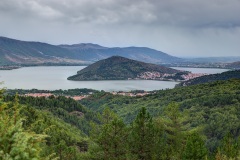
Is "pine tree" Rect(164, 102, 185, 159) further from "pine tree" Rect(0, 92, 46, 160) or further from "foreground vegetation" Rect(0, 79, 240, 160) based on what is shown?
"pine tree" Rect(0, 92, 46, 160)

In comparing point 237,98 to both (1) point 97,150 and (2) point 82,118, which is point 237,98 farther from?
(1) point 97,150

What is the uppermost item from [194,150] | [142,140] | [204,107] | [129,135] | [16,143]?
[16,143]

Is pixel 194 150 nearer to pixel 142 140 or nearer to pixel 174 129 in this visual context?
pixel 142 140

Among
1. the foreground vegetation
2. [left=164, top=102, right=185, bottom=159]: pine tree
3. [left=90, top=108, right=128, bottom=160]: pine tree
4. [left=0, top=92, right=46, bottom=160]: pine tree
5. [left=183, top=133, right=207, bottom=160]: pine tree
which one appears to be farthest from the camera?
[left=164, top=102, right=185, bottom=159]: pine tree

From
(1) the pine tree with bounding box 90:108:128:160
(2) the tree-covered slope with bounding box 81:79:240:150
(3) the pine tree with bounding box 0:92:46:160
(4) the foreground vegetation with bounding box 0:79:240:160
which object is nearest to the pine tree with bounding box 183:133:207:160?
(4) the foreground vegetation with bounding box 0:79:240:160

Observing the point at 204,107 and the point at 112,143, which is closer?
the point at 112,143

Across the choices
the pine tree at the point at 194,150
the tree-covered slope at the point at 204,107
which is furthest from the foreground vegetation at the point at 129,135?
the tree-covered slope at the point at 204,107

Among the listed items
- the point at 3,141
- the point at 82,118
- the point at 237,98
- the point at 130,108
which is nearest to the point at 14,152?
the point at 3,141

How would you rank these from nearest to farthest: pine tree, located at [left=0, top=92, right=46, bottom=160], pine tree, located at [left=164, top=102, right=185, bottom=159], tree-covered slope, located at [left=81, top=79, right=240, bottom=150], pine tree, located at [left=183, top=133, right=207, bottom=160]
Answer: pine tree, located at [left=0, top=92, right=46, bottom=160]
pine tree, located at [left=183, top=133, right=207, bottom=160]
pine tree, located at [left=164, top=102, right=185, bottom=159]
tree-covered slope, located at [left=81, top=79, right=240, bottom=150]

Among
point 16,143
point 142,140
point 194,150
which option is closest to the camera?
point 16,143

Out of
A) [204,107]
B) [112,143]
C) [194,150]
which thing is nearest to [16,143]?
[112,143]

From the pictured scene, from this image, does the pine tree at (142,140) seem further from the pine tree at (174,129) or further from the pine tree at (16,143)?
the pine tree at (16,143)
